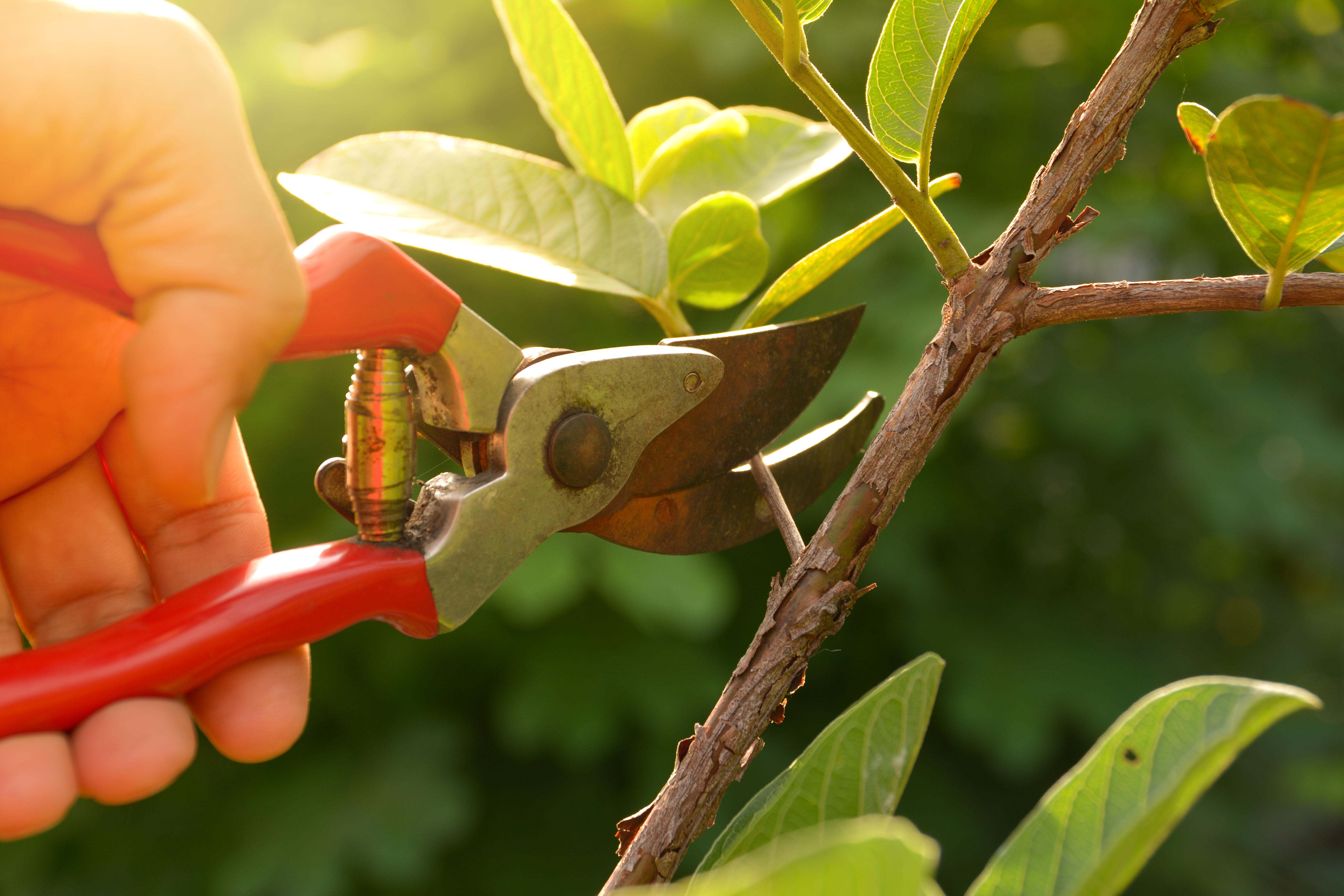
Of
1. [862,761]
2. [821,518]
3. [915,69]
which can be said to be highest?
[915,69]

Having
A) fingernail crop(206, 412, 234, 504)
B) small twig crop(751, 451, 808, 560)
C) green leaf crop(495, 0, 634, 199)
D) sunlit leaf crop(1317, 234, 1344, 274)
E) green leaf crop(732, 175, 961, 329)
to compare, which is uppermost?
green leaf crop(495, 0, 634, 199)

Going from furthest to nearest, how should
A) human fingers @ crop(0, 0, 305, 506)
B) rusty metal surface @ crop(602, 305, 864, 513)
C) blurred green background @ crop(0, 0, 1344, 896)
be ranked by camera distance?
1. blurred green background @ crop(0, 0, 1344, 896)
2. rusty metal surface @ crop(602, 305, 864, 513)
3. human fingers @ crop(0, 0, 305, 506)

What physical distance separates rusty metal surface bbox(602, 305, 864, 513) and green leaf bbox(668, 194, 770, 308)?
5 centimetres

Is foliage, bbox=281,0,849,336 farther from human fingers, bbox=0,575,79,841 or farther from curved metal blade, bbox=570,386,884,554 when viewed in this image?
human fingers, bbox=0,575,79,841

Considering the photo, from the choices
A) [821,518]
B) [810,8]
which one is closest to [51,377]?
[810,8]

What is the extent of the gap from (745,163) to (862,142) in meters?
0.20

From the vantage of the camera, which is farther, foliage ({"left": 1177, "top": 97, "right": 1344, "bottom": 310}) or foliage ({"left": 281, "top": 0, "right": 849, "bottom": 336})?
foliage ({"left": 281, "top": 0, "right": 849, "bottom": 336})

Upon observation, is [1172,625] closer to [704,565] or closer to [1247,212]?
[704,565]

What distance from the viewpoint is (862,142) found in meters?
0.56

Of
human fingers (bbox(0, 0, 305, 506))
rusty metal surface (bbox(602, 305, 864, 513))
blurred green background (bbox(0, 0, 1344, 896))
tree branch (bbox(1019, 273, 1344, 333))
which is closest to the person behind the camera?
human fingers (bbox(0, 0, 305, 506))

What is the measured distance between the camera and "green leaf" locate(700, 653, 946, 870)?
515mm

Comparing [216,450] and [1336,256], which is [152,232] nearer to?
[216,450]

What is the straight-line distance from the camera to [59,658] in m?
0.57

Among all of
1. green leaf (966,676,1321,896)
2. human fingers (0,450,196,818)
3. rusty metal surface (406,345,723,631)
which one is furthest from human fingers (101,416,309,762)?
green leaf (966,676,1321,896)
